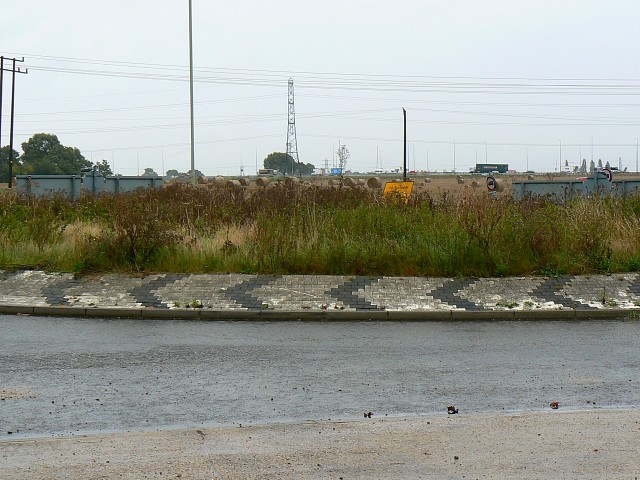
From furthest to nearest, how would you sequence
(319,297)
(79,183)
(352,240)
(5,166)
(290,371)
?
(5,166), (79,183), (352,240), (319,297), (290,371)

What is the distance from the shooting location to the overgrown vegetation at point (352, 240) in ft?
56.4

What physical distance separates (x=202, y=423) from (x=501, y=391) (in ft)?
10.2

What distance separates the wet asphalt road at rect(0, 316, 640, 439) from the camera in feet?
26.4

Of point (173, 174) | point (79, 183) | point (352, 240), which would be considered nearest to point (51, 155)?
point (173, 174)

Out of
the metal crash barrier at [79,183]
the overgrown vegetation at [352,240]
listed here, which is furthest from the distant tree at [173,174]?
the overgrown vegetation at [352,240]

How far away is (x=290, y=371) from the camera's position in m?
9.91

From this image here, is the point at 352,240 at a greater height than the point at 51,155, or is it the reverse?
the point at 51,155

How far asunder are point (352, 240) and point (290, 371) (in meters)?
8.19

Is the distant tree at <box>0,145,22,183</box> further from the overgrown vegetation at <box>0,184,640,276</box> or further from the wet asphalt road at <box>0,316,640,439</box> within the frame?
the wet asphalt road at <box>0,316,640,439</box>

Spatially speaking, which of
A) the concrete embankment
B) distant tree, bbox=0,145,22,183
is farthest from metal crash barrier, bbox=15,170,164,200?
distant tree, bbox=0,145,22,183

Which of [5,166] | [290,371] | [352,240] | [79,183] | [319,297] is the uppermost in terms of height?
[5,166]

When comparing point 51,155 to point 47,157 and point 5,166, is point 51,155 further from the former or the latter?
point 5,166

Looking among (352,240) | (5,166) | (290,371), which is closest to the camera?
(290,371)

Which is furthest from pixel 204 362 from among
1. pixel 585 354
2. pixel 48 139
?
pixel 48 139
